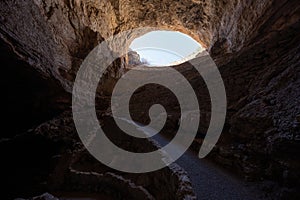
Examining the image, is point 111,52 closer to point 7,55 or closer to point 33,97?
point 33,97

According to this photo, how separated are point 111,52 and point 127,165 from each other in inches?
375

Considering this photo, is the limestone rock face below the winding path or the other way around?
the other way around

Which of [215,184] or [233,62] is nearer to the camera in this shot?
[215,184]

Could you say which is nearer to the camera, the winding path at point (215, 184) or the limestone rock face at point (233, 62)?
the winding path at point (215, 184)

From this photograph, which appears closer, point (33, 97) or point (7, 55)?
point (7, 55)

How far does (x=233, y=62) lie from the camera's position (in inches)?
293

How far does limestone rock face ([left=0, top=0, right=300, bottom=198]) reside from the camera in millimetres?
4043

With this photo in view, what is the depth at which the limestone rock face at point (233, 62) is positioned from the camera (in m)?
4.04

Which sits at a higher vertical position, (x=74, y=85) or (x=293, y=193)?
(x=74, y=85)

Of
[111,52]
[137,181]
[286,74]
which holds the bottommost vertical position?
[137,181]

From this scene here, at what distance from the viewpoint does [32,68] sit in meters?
6.64

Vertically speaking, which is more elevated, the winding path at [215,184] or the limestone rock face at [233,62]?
the limestone rock face at [233,62]

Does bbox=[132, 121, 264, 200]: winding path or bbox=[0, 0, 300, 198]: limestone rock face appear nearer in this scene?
bbox=[132, 121, 264, 200]: winding path

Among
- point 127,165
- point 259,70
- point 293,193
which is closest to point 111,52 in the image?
point 127,165
